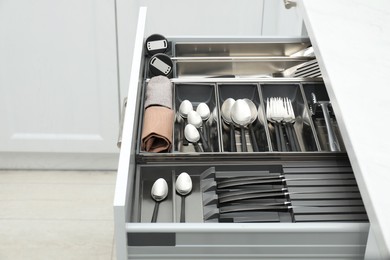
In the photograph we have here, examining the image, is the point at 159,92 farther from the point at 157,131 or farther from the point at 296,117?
the point at 296,117

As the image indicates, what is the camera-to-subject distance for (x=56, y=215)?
208cm

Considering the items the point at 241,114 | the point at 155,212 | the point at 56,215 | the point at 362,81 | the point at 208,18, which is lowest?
the point at 155,212

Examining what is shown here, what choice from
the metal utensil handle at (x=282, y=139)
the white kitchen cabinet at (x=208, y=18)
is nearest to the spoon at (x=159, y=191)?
the metal utensil handle at (x=282, y=139)

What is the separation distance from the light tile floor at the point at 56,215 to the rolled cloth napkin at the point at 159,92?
0.87 m

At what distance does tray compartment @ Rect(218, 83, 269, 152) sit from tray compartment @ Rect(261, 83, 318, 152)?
0.06 ft

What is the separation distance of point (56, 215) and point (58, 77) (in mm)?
513

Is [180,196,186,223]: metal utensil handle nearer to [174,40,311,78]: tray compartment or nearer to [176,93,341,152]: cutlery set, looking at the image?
[176,93,341,152]: cutlery set

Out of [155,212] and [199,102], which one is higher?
[199,102]

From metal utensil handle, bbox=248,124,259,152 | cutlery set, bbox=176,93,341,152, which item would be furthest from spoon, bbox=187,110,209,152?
metal utensil handle, bbox=248,124,259,152

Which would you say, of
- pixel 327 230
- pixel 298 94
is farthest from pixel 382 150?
pixel 298 94

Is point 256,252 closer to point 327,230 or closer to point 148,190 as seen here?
point 327,230

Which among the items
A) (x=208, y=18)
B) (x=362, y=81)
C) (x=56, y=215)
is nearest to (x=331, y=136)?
(x=362, y=81)

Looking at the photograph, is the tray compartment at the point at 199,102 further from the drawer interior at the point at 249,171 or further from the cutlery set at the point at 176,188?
the cutlery set at the point at 176,188

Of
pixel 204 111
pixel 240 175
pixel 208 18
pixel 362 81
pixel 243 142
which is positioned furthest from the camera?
pixel 208 18
